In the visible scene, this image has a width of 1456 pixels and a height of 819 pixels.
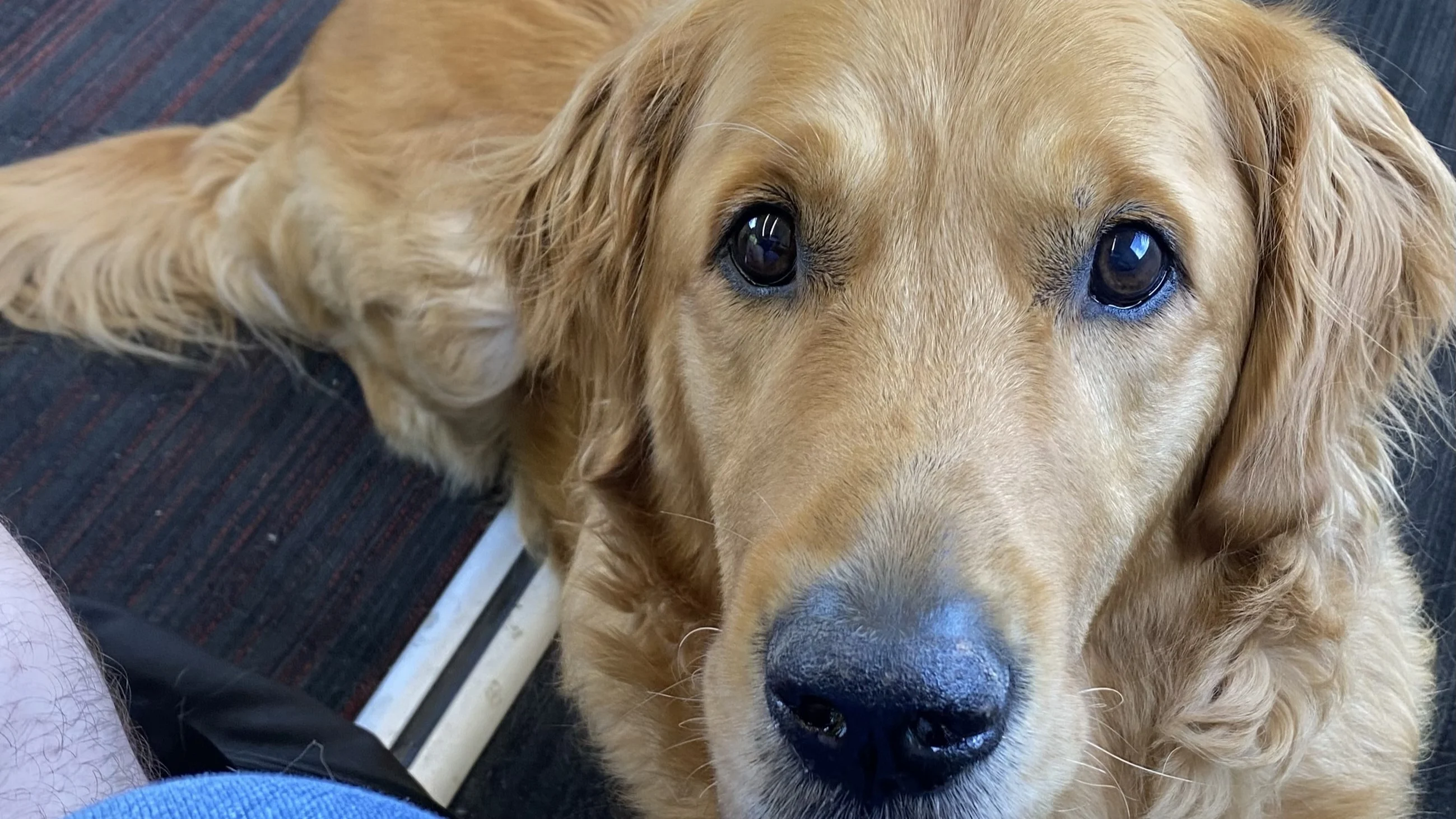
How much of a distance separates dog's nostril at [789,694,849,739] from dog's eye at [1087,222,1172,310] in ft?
1.81

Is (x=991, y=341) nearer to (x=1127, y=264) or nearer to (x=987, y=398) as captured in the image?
(x=987, y=398)

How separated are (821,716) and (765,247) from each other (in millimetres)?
552

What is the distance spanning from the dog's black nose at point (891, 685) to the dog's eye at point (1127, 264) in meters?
0.42

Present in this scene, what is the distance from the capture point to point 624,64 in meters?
1.60

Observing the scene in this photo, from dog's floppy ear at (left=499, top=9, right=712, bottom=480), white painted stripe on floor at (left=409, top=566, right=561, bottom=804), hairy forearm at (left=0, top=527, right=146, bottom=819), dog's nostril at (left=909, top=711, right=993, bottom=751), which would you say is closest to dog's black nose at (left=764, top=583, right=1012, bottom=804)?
dog's nostril at (left=909, top=711, right=993, bottom=751)

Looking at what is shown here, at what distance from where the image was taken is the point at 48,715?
1.21 metres

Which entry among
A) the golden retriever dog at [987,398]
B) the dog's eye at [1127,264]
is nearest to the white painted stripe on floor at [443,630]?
the golden retriever dog at [987,398]

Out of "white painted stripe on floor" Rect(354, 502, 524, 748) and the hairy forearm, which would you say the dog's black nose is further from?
"white painted stripe on floor" Rect(354, 502, 524, 748)

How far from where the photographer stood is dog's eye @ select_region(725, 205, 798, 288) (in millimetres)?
1248

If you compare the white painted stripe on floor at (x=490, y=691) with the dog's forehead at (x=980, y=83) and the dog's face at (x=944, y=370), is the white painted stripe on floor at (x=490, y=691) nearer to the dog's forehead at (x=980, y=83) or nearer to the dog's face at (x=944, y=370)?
the dog's face at (x=944, y=370)

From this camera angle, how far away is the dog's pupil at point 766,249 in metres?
1.25

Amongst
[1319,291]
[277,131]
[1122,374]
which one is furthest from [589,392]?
[277,131]

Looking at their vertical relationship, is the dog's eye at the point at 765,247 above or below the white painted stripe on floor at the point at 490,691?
above

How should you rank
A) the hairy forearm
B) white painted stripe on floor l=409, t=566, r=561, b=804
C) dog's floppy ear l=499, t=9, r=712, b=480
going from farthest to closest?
white painted stripe on floor l=409, t=566, r=561, b=804
dog's floppy ear l=499, t=9, r=712, b=480
the hairy forearm
